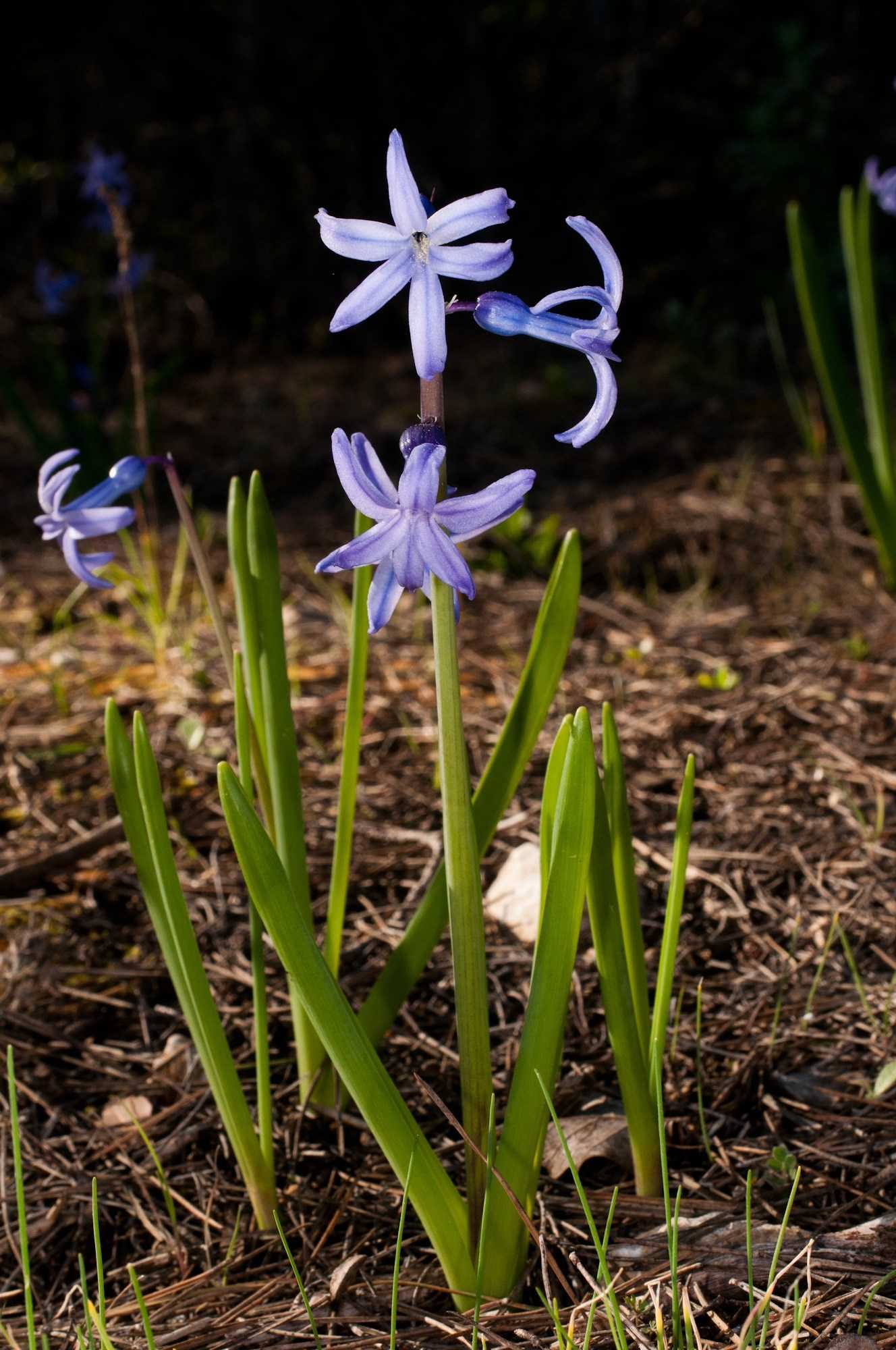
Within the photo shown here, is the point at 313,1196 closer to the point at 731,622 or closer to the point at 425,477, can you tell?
the point at 425,477

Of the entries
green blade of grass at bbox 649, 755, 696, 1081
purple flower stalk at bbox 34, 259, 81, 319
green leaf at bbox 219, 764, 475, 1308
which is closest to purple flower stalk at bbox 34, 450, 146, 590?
green leaf at bbox 219, 764, 475, 1308

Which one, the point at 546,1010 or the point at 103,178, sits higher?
the point at 103,178

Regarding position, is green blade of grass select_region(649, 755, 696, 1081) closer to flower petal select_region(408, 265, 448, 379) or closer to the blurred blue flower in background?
flower petal select_region(408, 265, 448, 379)

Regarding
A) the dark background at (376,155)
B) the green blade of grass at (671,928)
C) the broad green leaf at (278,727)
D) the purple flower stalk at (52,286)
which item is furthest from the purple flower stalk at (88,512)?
the dark background at (376,155)

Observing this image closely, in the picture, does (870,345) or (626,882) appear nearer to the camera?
(626,882)

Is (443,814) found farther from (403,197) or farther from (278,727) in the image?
(403,197)

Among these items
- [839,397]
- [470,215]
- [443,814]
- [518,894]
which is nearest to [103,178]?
[839,397]

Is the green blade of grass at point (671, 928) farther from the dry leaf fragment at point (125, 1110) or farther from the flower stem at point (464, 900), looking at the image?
the dry leaf fragment at point (125, 1110)
